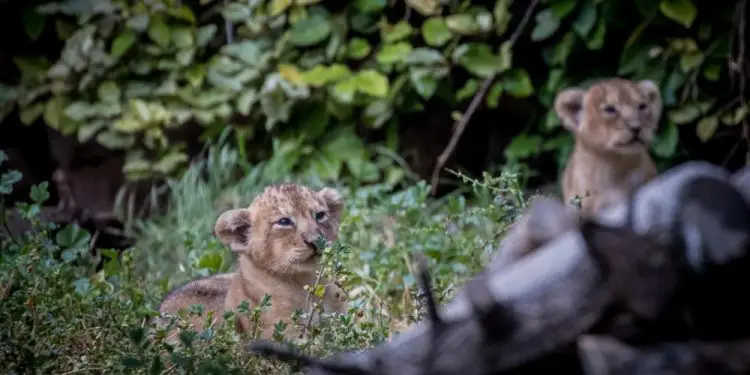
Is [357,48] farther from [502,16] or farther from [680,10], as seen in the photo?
[680,10]

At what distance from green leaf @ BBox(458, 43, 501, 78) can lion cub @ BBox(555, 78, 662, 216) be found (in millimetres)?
1140

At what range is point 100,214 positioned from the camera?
8602mm

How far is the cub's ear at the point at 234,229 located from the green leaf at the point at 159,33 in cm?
404

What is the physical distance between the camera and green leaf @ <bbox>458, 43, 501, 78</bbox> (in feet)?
26.7

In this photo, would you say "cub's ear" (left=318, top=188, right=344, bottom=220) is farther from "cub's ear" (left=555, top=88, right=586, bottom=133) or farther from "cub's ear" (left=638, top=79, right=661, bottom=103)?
"cub's ear" (left=638, top=79, right=661, bottom=103)

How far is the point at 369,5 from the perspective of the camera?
834 centimetres

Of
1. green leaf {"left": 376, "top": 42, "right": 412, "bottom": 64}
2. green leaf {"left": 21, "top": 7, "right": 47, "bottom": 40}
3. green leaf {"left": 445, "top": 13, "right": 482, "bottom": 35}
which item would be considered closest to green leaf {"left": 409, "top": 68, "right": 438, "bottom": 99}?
green leaf {"left": 376, "top": 42, "right": 412, "bottom": 64}

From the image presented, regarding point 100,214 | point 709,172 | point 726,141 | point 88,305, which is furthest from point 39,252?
point 726,141

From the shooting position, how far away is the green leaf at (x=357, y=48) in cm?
837

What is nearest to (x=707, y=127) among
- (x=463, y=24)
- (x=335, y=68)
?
(x=463, y=24)

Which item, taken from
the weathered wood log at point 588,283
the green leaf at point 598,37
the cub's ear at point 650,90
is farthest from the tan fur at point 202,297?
the green leaf at point 598,37

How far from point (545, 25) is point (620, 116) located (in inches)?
52.2

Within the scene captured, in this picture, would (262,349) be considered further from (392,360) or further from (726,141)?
(726,141)

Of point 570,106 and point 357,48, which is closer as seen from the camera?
point 570,106
